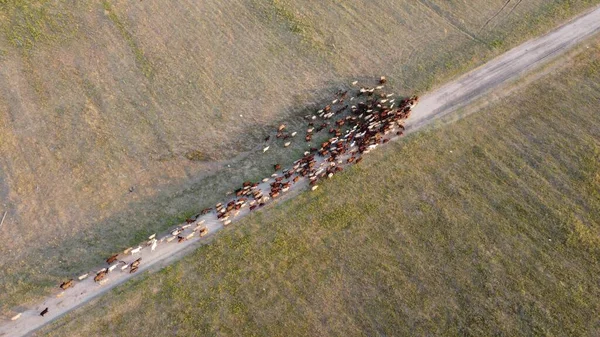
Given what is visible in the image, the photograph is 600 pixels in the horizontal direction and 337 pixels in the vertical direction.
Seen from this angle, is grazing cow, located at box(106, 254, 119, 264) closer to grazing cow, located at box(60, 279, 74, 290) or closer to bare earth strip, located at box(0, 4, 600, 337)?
bare earth strip, located at box(0, 4, 600, 337)

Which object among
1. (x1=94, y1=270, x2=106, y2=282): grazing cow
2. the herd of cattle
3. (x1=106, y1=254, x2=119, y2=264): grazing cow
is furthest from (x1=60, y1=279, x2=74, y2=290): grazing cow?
(x1=106, y1=254, x2=119, y2=264): grazing cow

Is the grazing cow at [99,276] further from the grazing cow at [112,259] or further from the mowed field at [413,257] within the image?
the mowed field at [413,257]

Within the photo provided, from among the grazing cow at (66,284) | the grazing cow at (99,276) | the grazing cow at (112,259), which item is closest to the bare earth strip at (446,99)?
the grazing cow at (66,284)

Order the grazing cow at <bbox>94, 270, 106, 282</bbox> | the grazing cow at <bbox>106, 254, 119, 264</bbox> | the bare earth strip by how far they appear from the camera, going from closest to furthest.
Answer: the bare earth strip → the grazing cow at <bbox>94, 270, 106, 282</bbox> → the grazing cow at <bbox>106, 254, 119, 264</bbox>

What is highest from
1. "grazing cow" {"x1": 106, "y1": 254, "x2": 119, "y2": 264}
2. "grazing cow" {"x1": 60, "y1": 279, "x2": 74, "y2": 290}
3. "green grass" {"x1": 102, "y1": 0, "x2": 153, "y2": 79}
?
"green grass" {"x1": 102, "y1": 0, "x2": 153, "y2": 79}

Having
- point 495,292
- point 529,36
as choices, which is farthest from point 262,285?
point 529,36

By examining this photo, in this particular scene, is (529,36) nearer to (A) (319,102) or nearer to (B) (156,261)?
(A) (319,102)

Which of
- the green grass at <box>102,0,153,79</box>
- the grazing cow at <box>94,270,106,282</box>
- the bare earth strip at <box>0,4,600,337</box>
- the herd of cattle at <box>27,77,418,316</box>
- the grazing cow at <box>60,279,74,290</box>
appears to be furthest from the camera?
the green grass at <box>102,0,153,79</box>
